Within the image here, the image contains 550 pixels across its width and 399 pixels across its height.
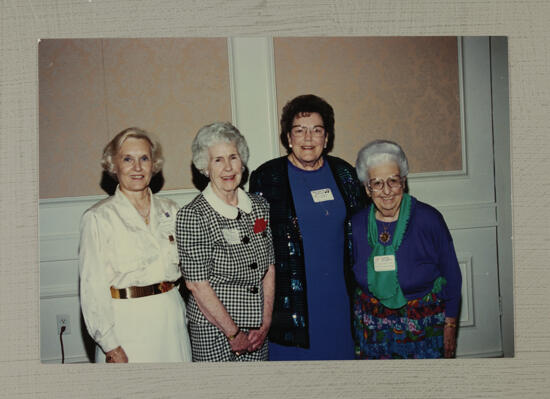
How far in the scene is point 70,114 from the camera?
2080 millimetres

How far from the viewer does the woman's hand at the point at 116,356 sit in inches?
80.0

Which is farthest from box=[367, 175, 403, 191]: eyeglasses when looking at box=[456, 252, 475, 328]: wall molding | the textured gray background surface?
the textured gray background surface

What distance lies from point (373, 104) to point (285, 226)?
63 cm

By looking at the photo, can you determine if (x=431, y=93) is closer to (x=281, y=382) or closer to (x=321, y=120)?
(x=321, y=120)

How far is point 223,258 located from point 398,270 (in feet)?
2.37

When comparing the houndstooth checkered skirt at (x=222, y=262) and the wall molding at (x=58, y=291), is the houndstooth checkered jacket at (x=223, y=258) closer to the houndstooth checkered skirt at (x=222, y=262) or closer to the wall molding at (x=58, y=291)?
the houndstooth checkered skirt at (x=222, y=262)

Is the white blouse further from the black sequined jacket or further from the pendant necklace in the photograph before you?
the pendant necklace

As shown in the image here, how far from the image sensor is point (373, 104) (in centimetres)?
210

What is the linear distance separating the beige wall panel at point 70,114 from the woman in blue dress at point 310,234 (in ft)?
2.28

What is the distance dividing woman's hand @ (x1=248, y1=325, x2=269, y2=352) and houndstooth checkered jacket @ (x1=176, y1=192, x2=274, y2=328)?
0.03 meters

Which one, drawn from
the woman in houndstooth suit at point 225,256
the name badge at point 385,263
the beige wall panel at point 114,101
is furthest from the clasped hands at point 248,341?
the beige wall panel at point 114,101

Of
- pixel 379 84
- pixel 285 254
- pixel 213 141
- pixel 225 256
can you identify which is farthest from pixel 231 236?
pixel 379 84

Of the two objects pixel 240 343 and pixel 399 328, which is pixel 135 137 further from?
pixel 399 328

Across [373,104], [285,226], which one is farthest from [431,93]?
[285,226]
